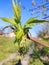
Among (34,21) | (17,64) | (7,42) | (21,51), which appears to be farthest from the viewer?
(7,42)

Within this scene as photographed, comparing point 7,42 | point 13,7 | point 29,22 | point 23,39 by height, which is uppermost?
point 13,7

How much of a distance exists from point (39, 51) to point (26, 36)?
10.4 meters

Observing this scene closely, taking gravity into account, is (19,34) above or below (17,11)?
below

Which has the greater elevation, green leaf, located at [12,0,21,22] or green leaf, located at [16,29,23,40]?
green leaf, located at [12,0,21,22]

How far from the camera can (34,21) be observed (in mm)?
1808

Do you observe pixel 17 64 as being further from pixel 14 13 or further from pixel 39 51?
pixel 14 13

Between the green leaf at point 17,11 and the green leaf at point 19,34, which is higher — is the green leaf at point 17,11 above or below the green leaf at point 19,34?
above

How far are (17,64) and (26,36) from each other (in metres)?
12.7

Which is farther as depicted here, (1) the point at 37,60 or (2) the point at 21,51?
(1) the point at 37,60

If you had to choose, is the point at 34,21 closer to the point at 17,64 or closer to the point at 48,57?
the point at 48,57

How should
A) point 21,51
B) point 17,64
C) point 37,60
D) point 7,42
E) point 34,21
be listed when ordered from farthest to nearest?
1. point 7,42
2. point 17,64
3. point 37,60
4. point 21,51
5. point 34,21

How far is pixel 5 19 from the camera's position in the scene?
6.21 feet

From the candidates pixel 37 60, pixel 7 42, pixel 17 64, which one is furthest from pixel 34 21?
pixel 7 42

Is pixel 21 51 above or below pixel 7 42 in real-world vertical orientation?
above
